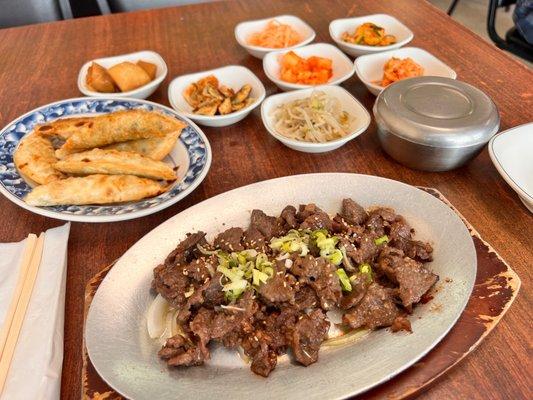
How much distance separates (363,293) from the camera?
112cm

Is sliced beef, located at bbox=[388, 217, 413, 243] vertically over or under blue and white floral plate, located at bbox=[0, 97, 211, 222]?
over

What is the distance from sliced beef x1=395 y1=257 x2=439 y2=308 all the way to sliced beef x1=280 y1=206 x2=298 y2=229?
324 mm

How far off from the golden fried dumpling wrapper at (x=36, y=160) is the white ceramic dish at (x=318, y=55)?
3.17 feet

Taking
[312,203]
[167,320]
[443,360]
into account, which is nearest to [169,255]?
[167,320]

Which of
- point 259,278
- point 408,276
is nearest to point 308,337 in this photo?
point 259,278

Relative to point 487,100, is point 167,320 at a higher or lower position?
lower

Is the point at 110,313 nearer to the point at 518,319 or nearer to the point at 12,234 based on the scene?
the point at 12,234

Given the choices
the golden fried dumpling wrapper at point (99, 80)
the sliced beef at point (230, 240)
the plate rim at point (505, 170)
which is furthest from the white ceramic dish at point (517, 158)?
the golden fried dumpling wrapper at point (99, 80)

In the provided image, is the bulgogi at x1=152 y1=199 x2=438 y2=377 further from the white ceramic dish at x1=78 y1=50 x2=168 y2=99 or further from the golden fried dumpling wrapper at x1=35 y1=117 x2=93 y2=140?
the white ceramic dish at x1=78 y1=50 x2=168 y2=99

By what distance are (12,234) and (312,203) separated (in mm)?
950

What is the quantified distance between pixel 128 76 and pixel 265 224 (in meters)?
1.08

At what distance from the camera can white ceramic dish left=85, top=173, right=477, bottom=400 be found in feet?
3.10

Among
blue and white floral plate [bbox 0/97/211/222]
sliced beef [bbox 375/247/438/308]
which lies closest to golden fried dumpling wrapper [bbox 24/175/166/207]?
blue and white floral plate [bbox 0/97/211/222]

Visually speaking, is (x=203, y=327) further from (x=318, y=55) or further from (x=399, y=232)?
(x=318, y=55)
